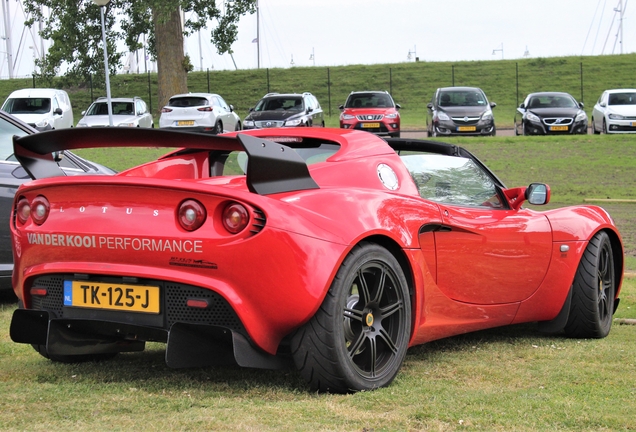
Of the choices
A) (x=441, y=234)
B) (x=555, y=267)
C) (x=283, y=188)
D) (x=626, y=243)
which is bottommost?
(x=626, y=243)

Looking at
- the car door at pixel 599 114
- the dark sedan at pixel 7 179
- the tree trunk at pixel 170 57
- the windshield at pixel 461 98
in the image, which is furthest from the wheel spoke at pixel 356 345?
the tree trunk at pixel 170 57

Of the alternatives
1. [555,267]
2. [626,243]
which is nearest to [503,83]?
[626,243]

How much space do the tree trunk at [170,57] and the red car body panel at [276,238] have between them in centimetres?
2912

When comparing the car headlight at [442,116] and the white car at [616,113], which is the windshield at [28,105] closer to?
the car headlight at [442,116]

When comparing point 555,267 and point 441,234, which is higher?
point 441,234

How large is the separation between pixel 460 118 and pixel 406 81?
26.4m

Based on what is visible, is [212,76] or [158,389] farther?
[212,76]

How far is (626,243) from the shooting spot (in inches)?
424

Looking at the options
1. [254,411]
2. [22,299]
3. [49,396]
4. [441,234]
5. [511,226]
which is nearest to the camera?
[254,411]

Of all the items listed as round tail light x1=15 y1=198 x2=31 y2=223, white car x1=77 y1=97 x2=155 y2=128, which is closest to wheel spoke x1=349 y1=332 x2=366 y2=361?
round tail light x1=15 y1=198 x2=31 y2=223

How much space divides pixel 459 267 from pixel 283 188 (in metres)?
1.37

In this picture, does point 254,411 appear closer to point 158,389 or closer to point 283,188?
point 158,389

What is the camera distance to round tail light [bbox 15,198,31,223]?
451 cm

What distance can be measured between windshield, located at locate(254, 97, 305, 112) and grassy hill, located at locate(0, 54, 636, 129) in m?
15.3
